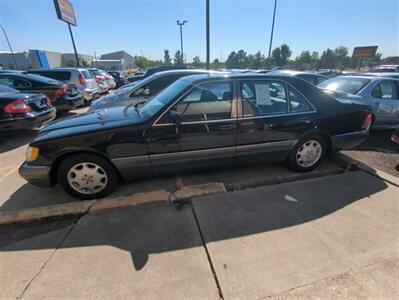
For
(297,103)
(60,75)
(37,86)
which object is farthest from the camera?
(60,75)

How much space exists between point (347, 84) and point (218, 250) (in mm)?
5544

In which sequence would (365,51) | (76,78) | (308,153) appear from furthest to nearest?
(365,51), (76,78), (308,153)

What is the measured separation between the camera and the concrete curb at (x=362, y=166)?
10.8ft

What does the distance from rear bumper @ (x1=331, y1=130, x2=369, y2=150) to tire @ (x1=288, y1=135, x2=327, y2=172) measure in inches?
6.7

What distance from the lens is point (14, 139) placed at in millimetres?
5641

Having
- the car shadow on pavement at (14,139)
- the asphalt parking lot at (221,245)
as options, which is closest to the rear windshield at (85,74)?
the car shadow on pavement at (14,139)

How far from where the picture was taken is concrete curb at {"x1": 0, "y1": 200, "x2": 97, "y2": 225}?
259cm

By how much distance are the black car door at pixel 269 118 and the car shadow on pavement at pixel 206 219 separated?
567 mm

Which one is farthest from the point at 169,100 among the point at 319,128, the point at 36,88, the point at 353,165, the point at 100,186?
the point at 36,88

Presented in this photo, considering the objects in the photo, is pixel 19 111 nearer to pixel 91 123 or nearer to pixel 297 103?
pixel 91 123

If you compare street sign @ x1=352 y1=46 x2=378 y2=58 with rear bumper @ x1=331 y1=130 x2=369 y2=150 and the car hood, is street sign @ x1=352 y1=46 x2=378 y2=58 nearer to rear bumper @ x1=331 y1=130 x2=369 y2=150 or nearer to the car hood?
rear bumper @ x1=331 y1=130 x2=369 y2=150

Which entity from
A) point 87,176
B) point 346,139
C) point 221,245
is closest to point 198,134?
point 221,245

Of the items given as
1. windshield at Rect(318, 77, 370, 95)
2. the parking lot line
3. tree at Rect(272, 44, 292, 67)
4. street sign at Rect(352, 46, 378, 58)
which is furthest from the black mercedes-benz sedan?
tree at Rect(272, 44, 292, 67)

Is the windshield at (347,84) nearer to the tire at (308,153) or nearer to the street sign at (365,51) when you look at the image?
the tire at (308,153)
